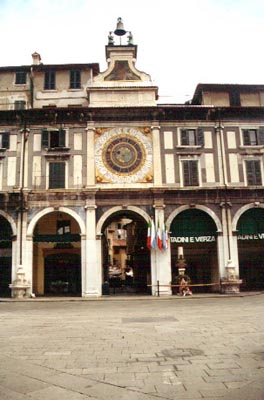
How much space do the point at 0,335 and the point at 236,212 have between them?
22.5m

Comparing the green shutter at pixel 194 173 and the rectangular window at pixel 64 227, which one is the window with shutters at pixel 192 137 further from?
the rectangular window at pixel 64 227

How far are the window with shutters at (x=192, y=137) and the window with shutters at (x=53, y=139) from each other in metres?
10.0

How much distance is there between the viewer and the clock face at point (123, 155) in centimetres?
3089

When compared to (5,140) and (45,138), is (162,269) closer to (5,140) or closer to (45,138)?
(45,138)

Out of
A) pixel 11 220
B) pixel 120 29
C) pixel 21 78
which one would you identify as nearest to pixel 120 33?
pixel 120 29

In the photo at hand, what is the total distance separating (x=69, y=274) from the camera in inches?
1326

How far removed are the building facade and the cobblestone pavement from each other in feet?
49.3

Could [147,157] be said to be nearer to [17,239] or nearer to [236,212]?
[236,212]

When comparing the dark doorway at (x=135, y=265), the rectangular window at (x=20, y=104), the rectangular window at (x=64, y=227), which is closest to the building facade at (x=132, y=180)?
the rectangular window at (x=64, y=227)

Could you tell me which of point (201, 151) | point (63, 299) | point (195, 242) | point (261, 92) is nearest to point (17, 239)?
point (63, 299)

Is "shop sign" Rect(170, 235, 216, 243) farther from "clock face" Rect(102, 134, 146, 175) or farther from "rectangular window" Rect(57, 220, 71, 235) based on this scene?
"rectangular window" Rect(57, 220, 71, 235)

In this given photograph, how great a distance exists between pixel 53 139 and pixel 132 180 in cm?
752

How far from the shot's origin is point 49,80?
34.7 meters

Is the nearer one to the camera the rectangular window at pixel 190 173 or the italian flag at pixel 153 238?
the italian flag at pixel 153 238
